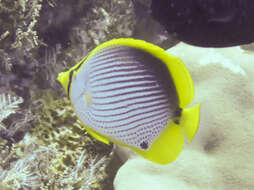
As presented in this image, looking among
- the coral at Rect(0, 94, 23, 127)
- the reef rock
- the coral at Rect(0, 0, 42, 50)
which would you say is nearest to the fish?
the reef rock

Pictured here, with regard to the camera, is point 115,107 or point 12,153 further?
point 12,153

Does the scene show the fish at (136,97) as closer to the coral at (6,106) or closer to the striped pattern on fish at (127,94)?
the striped pattern on fish at (127,94)

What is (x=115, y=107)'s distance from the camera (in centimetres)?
121

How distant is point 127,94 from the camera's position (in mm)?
1203

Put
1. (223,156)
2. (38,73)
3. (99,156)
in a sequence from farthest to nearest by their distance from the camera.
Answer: (38,73) → (99,156) → (223,156)

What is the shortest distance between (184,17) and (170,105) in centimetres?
41

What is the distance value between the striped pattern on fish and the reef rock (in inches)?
→ 32.8

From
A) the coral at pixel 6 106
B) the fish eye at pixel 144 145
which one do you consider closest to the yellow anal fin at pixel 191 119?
the fish eye at pixel 144 145

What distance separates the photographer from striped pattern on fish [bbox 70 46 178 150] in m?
1.19

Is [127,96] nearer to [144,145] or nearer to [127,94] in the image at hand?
[127,94]

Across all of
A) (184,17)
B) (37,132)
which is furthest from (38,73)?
(184,17)

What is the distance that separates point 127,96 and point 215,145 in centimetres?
119

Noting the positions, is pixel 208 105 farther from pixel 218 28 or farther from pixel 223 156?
pixel 218 28

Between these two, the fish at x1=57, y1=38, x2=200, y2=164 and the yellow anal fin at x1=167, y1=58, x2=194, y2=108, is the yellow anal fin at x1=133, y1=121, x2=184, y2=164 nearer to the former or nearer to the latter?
the fish at x1=57, y1=38, x2=200, y2=164
